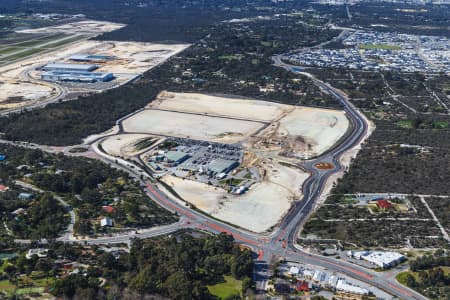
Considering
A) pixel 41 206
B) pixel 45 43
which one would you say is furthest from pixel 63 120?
pixel 45 43

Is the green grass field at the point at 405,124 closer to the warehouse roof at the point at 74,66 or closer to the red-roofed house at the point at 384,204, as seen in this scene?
the red-roofed house at the point at 384,204

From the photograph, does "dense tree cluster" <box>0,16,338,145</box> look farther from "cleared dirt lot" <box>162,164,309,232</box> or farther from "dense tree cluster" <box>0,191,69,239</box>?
"cleared dirt lot" <box>162,164,309,232</box>

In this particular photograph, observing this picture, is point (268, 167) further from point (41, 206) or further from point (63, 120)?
point (63, 120)

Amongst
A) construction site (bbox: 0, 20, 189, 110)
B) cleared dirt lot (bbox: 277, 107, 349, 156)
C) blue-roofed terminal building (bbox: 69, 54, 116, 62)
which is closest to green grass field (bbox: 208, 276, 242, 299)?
cleared dirt lot (bbox: 277, 107, 349, 156)

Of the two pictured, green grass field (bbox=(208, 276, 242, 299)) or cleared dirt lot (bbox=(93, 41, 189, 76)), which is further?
cleared dirt lot (bbox=(93, 41, 189, 76))

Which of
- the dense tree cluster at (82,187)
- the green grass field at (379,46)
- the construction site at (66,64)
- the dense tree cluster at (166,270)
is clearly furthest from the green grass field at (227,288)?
the green grass field at (379,46)
